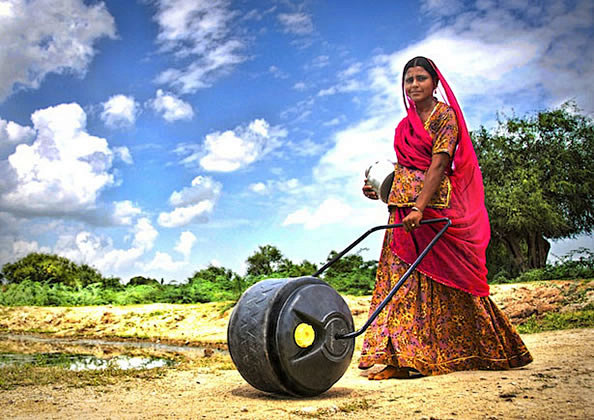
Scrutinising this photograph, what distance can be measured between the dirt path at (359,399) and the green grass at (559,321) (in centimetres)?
301

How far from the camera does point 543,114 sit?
62.6ft

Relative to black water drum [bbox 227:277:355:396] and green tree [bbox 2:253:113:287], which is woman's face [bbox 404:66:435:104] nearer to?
black water drum [bbox 227:277:355:396]

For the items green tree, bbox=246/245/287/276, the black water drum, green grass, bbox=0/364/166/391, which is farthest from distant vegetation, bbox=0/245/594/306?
the black water drum

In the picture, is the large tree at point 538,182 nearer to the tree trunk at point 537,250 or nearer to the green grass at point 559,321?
the tree trunk at point 537,250

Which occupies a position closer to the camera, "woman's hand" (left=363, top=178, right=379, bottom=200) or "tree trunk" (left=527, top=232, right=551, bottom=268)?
"woman's hand" (left=363, top=178, right=379, bottom=200)

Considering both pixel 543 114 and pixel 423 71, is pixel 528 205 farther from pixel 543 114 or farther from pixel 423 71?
pixel 423 71

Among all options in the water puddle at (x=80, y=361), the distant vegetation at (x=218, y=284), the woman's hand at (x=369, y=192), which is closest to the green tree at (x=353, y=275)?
the distant vegetation at (x=218, y=284)

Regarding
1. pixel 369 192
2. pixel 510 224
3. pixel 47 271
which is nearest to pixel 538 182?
pixel 510 224

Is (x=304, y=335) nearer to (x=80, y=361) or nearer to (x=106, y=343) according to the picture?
(x=80, y=361)

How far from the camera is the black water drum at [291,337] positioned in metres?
3.90

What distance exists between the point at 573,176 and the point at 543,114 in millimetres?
2580

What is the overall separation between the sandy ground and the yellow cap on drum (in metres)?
0.43

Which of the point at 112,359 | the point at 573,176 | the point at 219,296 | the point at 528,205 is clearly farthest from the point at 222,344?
the point at 573,176

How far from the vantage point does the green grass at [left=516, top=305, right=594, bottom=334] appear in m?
8.02
